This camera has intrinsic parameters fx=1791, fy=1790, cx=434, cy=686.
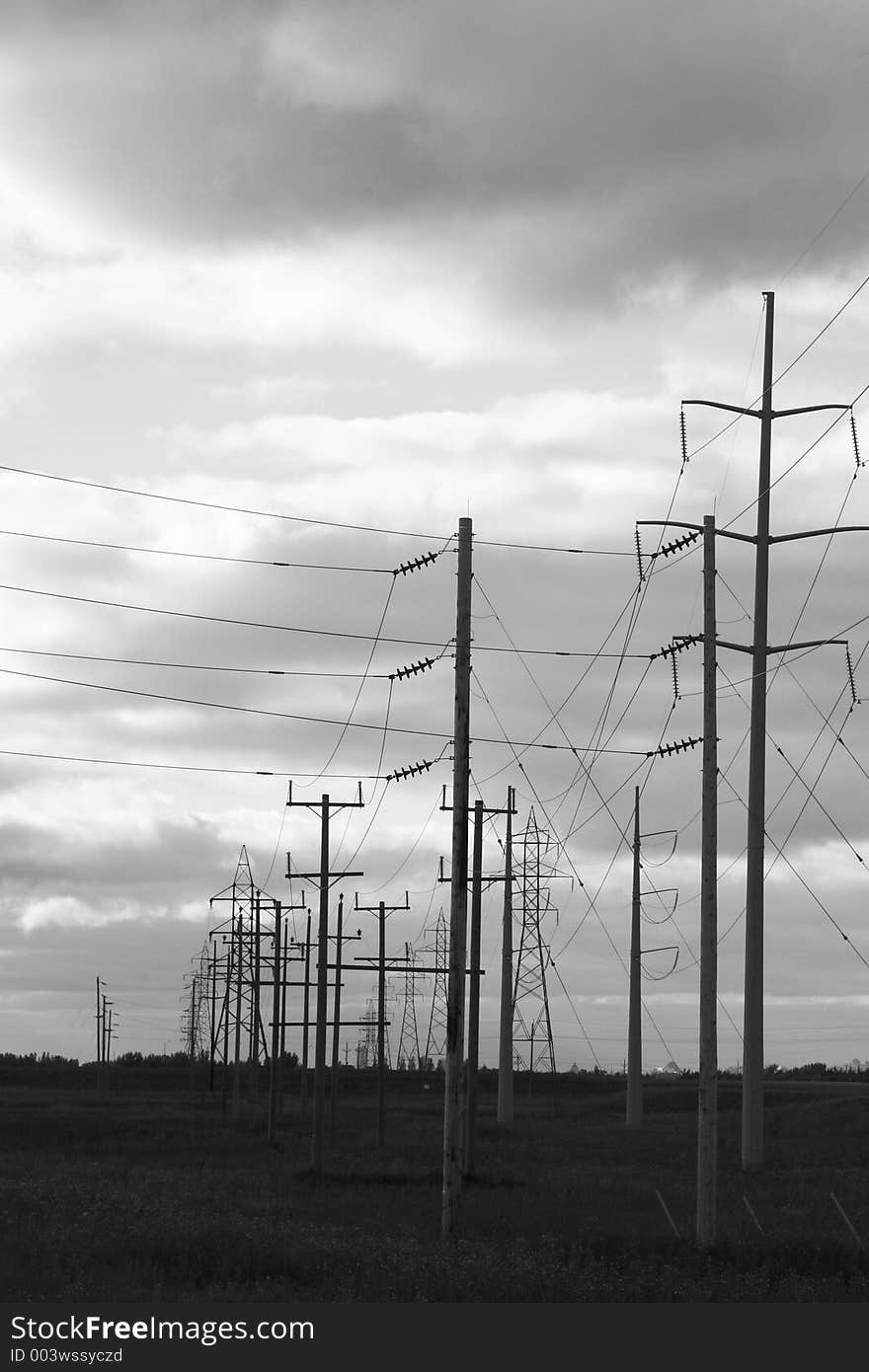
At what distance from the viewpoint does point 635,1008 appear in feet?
219

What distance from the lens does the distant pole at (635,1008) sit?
66938 mm

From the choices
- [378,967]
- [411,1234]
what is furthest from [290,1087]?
[411,1234]

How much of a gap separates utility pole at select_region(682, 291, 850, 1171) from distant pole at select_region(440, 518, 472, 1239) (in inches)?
363

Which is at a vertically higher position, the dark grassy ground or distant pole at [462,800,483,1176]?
distant pole at [462,800,483,1176]

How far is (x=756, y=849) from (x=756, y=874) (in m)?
0.62

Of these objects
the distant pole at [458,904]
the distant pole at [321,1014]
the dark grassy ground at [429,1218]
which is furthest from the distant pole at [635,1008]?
the distant pole at [458,904]

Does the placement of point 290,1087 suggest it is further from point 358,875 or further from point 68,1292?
point 68,1292

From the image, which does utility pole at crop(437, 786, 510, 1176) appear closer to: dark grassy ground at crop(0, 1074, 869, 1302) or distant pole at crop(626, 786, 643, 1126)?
dark grassy ground at crop(0, 1074, 869, 1302)

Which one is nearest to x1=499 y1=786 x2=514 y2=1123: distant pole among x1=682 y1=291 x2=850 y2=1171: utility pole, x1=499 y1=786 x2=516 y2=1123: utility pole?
x1=499 y1=786 x2=516 y2=1123: utility pole

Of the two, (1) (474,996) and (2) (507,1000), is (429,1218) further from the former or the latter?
(2) (507,1000)

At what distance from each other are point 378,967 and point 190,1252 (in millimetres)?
28624

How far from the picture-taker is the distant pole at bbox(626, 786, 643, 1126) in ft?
220

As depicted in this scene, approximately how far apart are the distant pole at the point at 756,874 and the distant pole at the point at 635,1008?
75.3ft

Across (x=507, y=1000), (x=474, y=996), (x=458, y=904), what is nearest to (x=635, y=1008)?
(x=507, y=1000)
